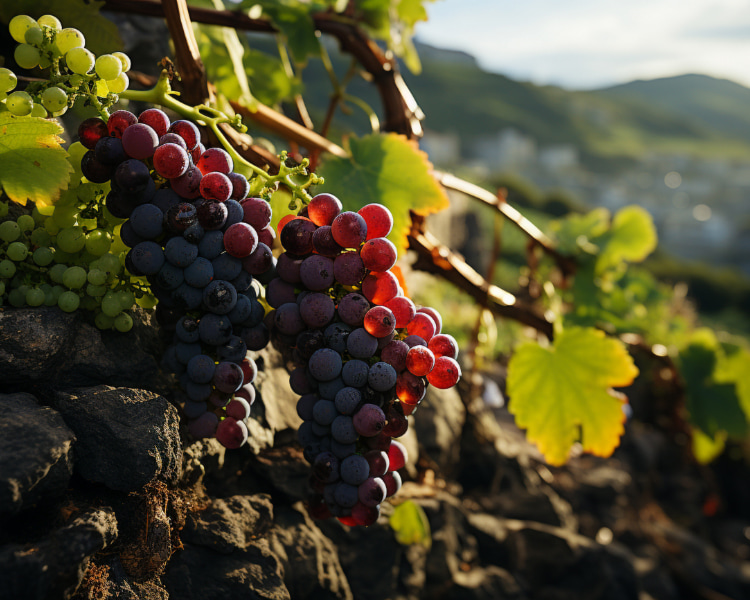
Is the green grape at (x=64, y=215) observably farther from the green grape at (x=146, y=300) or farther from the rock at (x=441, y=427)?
the rock at (x=441, y=427)

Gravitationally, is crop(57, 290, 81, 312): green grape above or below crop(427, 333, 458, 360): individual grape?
below

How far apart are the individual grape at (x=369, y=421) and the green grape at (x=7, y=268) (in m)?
0.40

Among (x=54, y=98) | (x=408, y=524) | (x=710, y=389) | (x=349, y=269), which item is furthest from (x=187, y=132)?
(x=710, y=389)

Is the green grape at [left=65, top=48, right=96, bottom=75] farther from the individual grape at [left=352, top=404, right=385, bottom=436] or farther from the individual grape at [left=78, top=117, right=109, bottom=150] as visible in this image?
the individual grape at [left=352, top=404, right=385, bottom=436]

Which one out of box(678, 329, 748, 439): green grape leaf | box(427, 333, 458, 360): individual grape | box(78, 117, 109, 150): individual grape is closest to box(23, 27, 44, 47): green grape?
box(78, 117, 109, 150): individual grape

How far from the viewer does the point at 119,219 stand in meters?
0.58

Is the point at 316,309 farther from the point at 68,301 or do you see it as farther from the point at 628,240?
the point at 628,240

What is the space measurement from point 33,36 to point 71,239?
0.21 metres

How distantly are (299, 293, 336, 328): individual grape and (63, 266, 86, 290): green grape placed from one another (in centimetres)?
24

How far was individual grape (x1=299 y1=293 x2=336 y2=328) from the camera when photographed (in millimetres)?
533

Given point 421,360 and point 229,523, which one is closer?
point 421,360

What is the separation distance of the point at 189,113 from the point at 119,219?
147 mm

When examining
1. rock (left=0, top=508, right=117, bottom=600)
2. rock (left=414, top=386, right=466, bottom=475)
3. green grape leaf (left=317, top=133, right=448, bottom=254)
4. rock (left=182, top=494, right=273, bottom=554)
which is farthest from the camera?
rock (left=414, top=386, right=466, bottom=475)

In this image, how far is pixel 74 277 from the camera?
56cm
